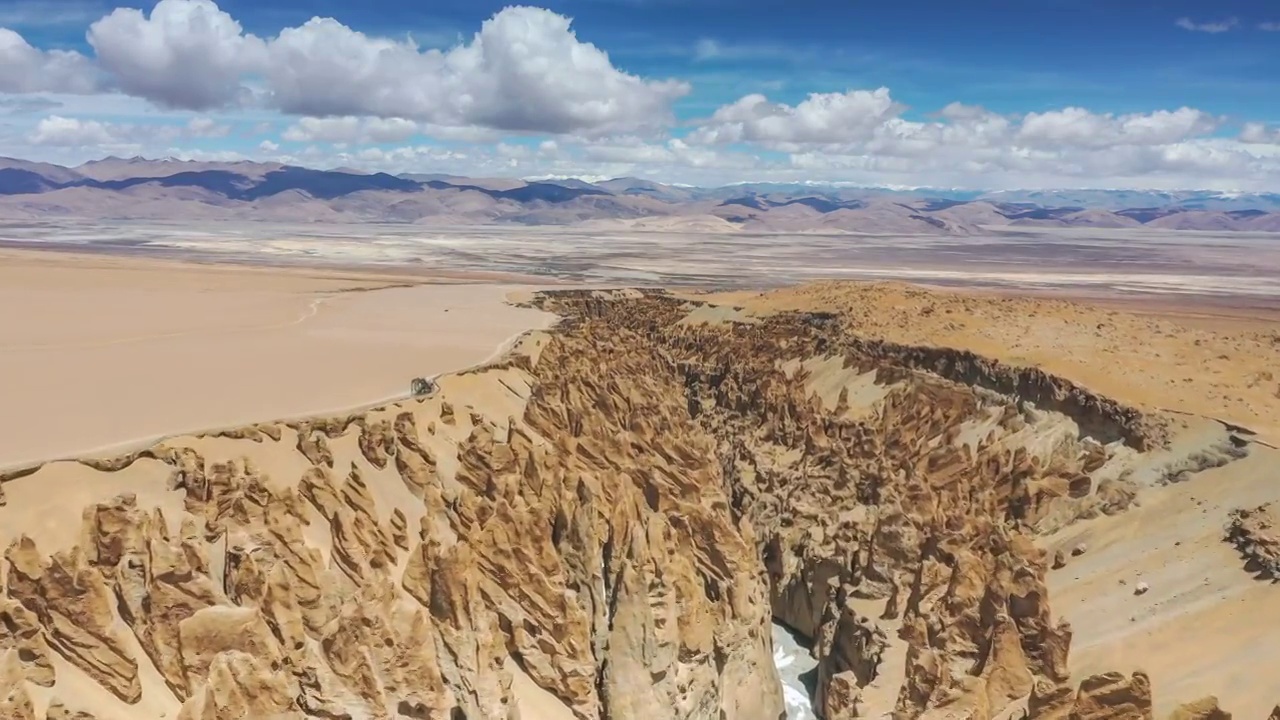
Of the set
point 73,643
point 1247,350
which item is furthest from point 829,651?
point 1247,350

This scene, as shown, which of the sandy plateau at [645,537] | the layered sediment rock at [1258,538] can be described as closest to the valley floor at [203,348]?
the sandy plateau at [645,537]

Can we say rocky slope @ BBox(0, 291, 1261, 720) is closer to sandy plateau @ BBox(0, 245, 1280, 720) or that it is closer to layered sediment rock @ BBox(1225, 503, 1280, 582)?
sandy plateau @ BBox(0, 245, 1280, 720)

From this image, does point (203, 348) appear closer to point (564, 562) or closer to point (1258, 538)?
point (564, 562)

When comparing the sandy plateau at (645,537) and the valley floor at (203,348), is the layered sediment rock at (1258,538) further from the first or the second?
the valley floor at (203,348)

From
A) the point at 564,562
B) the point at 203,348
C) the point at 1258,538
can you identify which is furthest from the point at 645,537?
the point at 203,348

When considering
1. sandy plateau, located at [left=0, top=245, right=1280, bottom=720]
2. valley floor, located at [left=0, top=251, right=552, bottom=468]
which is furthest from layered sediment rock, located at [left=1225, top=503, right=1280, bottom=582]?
valley floor, located at [left=0, top=251, right=552, bottom=468]
